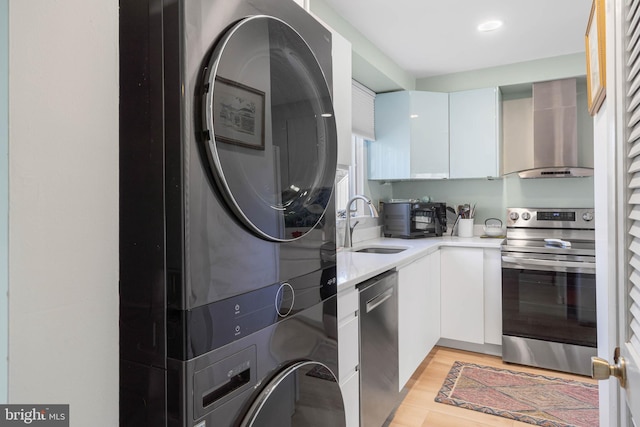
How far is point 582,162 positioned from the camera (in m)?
3.27

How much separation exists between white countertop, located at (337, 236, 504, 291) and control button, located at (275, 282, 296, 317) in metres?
0.49

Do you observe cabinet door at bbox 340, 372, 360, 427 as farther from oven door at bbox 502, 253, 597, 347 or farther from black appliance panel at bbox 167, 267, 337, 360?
oven door at bbox 502, 253, 597, 347

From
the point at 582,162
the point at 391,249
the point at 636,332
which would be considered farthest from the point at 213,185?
the point at 582,162

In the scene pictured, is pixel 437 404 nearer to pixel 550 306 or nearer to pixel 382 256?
pixel 382 256

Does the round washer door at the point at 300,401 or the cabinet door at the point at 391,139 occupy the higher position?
the cabinet door at the point at 391,139

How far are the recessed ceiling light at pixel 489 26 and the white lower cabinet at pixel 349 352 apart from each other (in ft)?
6.88

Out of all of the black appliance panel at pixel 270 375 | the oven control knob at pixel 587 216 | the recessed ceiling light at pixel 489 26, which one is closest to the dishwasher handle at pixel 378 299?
the black appliance panel at pixel 270 375

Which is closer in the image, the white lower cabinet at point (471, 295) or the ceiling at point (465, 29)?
the ceiling at point (465, 29)

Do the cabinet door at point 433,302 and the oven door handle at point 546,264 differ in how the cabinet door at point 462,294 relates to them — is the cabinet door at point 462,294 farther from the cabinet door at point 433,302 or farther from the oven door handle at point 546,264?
the oven door handle at point 546,264

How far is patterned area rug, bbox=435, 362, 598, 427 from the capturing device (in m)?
2.18

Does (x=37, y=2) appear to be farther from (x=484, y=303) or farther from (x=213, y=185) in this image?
(x=484, y=303)

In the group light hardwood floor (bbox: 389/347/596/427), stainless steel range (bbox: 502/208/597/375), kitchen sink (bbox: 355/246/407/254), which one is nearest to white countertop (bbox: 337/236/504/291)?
kitchen sink (bbox: 355/246/407/254)

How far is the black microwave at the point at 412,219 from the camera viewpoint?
3316mm

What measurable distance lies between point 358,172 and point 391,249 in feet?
2.98
